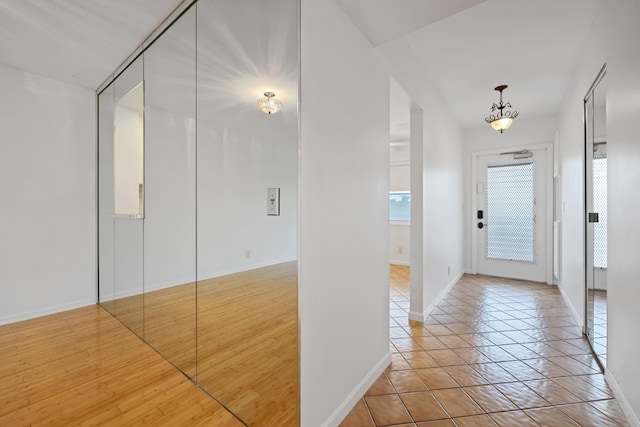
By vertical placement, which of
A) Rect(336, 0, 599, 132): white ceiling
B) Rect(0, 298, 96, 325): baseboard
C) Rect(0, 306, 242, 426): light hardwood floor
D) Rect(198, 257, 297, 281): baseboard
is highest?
Rect(336, 0, 599, 132): white ceiling

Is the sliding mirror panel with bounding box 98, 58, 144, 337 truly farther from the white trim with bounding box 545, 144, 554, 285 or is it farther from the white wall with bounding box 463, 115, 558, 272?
the white trim with bounding box 545, 144, 554, 285

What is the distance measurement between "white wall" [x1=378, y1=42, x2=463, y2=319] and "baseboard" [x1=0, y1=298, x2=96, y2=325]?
12.8 ft

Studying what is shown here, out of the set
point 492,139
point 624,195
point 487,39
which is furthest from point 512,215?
point 624,195

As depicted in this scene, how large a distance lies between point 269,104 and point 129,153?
192cm

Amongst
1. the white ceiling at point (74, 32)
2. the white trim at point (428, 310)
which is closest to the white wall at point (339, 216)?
the white trim at point (428, 310)

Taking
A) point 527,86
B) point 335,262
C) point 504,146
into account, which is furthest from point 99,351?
point 504,146

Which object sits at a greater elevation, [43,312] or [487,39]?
[487,39]

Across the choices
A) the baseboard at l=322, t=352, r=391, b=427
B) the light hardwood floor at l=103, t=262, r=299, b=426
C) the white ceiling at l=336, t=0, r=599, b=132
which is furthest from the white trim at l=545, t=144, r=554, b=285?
the light hardwood floor at l=103, t=262, r=299, b=426

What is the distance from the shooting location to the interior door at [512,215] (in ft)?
15.4

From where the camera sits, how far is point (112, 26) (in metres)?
2.12

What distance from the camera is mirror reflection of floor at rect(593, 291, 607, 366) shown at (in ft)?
6.82

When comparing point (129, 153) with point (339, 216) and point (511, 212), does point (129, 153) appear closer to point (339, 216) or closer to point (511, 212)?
point (339, 216)

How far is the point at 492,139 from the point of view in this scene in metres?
5.03

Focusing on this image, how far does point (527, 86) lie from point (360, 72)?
10.2ft
